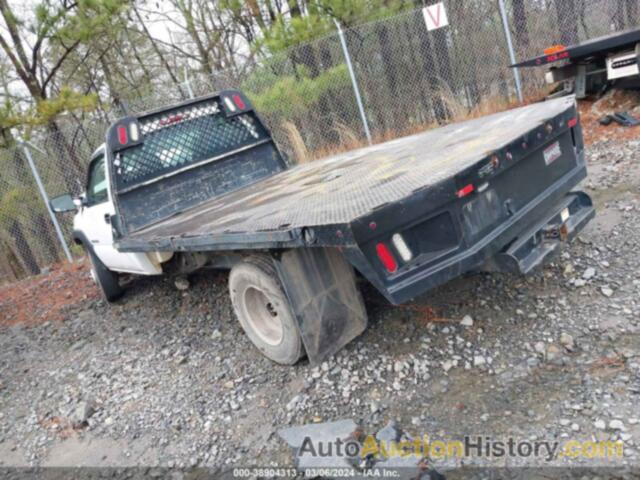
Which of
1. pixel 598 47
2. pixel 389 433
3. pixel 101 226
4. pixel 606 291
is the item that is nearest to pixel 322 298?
pixel 389 433

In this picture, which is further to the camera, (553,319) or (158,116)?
(158,116)

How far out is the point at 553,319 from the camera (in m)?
3.21

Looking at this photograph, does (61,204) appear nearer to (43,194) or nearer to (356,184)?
(356,184)

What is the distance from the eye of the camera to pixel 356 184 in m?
3.26

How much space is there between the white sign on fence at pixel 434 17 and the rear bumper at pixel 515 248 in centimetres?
662

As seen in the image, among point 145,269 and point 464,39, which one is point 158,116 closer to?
point 145,269

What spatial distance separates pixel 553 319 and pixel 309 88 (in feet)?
25.8

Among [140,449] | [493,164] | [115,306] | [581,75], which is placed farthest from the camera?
[581,75]

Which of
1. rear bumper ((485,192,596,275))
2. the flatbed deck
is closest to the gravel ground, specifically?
rear bumper ((485,192,596,275))

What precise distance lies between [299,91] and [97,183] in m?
5.62

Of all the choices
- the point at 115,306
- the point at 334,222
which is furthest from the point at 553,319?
the point at 115,306

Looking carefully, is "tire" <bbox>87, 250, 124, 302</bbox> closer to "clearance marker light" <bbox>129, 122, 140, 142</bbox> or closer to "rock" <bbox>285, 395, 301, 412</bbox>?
"clearance marker light" <bbox>129, 122, 140, 142</bbox>

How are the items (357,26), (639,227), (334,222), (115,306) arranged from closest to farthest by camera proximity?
(334,222) → (639,227) → (115,306) → (357,26)

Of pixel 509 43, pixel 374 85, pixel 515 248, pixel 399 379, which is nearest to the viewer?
pixel 515 248
